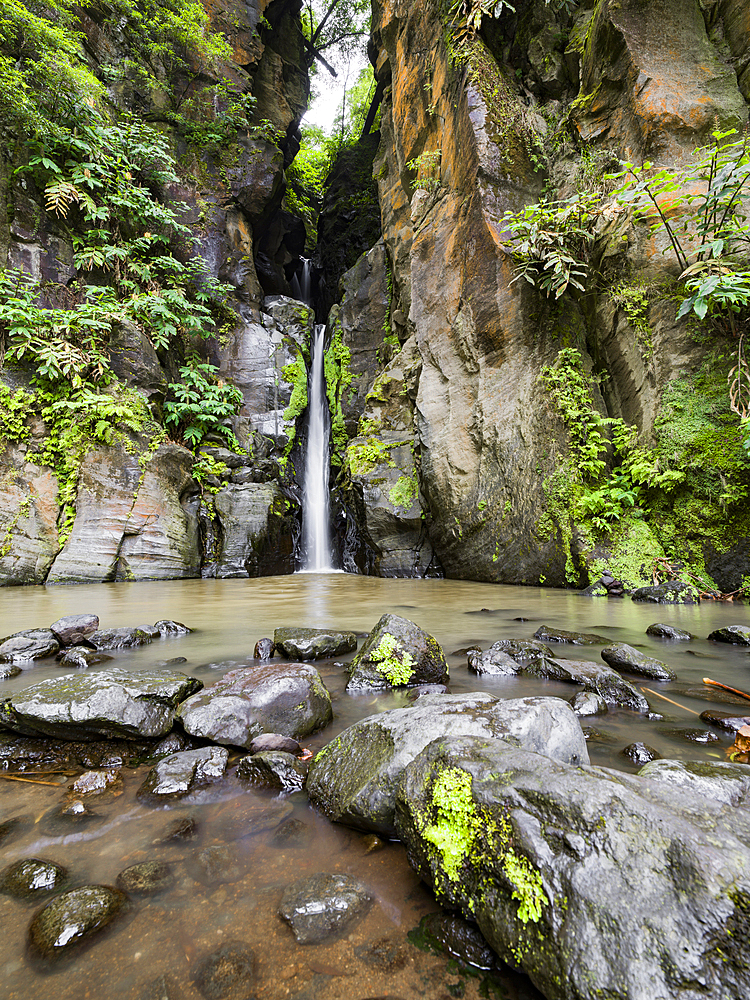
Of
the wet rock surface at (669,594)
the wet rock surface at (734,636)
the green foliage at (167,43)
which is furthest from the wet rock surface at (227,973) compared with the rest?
the green foliage at (167,43)

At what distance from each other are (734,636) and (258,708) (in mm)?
3721

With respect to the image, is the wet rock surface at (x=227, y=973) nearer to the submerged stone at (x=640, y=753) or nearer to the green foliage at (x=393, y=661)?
the submerged stone at (x=640, y=753)

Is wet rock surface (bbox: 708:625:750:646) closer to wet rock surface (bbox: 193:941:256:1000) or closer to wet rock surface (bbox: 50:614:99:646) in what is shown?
wet rock surface (bbox: 193:941:256:1000)

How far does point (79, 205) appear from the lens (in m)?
Result: 10.9

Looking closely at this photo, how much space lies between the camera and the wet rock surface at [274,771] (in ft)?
5.87

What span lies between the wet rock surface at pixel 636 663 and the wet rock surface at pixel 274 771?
219cm

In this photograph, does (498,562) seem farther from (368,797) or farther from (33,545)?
(33,545)

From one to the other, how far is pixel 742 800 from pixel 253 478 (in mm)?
11257

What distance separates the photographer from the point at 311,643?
11.5ft

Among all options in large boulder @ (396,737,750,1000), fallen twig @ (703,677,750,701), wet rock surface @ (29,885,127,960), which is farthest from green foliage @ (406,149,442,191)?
wet rock surface @ (29,885,127,960)

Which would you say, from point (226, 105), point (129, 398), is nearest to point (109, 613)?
point (129, 398)

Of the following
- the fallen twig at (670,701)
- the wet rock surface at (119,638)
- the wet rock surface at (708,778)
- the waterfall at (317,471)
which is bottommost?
the wet rock surface at (119,638)

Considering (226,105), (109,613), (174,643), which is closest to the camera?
(174,643)

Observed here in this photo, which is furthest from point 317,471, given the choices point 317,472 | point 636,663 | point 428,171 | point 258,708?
point 258,708
